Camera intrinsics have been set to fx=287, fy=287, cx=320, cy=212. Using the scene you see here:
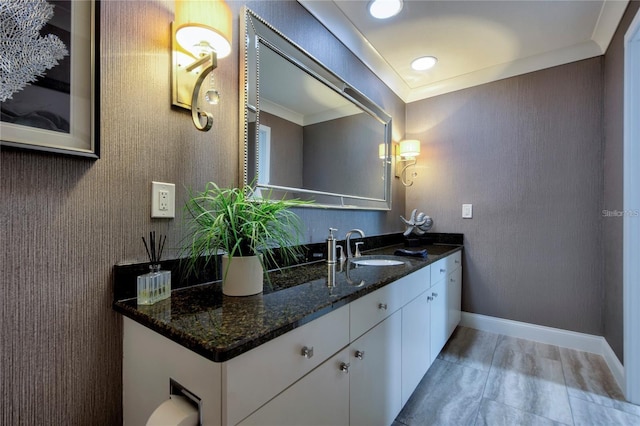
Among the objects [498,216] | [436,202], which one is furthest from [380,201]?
[498,216]

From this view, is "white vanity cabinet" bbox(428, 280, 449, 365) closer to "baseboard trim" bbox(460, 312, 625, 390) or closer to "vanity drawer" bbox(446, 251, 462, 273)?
"vanity drawer" bbox(446, 251, 462, 273)

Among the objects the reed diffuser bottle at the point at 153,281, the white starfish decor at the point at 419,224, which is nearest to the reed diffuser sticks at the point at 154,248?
the reed diffuser bottle at the point at 153,281

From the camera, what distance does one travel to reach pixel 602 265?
79.6 inches

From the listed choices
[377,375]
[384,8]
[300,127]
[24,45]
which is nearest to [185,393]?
[377,375]

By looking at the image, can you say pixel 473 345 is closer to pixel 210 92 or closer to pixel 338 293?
pixel 338 293

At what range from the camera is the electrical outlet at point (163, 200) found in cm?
94

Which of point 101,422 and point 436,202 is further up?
point 436,202

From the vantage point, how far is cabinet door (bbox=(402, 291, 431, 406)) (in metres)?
1.37

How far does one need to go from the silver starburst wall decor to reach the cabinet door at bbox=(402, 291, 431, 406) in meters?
1.51

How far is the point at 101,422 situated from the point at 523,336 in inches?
107

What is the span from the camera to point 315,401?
2.68 ft

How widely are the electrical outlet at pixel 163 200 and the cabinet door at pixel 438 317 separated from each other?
1409 mm

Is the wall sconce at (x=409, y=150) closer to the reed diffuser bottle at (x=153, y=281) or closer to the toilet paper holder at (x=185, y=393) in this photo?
the reed diffuser bottle at (x=153, y=281)

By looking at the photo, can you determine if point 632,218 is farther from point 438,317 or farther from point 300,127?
point 300,127
